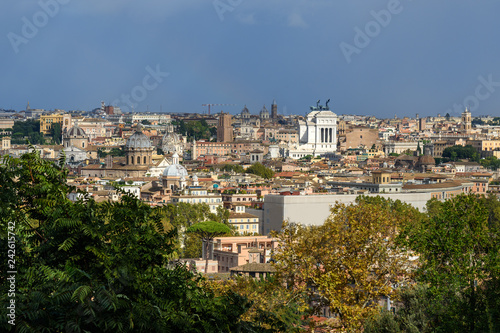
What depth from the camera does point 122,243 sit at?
10.2 m

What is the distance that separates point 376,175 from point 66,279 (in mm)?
50165

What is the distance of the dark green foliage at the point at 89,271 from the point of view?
8.97 metres

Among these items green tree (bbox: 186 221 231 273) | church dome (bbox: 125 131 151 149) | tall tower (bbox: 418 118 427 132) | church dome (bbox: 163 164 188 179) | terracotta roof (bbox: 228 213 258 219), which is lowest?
green tree (bbox: 186 221 231 273)

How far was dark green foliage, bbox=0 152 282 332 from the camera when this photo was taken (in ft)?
29.4

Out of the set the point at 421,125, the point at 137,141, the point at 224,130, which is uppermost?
the point at 421,125

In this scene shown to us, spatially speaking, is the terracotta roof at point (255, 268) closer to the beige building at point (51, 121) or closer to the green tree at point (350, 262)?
the green tree at point (350, 262)

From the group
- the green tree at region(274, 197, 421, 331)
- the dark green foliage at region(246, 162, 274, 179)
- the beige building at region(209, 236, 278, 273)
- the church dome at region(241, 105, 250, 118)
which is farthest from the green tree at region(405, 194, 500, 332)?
the church dome at region(241, 105, 250, 118)

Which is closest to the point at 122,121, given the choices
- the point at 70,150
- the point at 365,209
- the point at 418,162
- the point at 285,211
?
the point at 70,150

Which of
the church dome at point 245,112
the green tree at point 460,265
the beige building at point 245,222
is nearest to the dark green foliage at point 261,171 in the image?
the beige building at point 245,222

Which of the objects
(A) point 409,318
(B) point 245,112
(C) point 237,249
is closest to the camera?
(A) point 409,318

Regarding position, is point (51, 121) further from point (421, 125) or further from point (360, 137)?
point (421, 125)

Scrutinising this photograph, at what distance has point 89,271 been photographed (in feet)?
31.7

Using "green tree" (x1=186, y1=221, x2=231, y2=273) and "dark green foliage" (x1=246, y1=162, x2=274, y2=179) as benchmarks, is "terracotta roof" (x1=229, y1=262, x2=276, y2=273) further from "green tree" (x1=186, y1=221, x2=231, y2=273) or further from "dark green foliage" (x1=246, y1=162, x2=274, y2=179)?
"dark green foliage" (x1=246, y1=162, x2=274, y2=179)

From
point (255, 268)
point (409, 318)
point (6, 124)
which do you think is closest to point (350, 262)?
point (409, 318)
